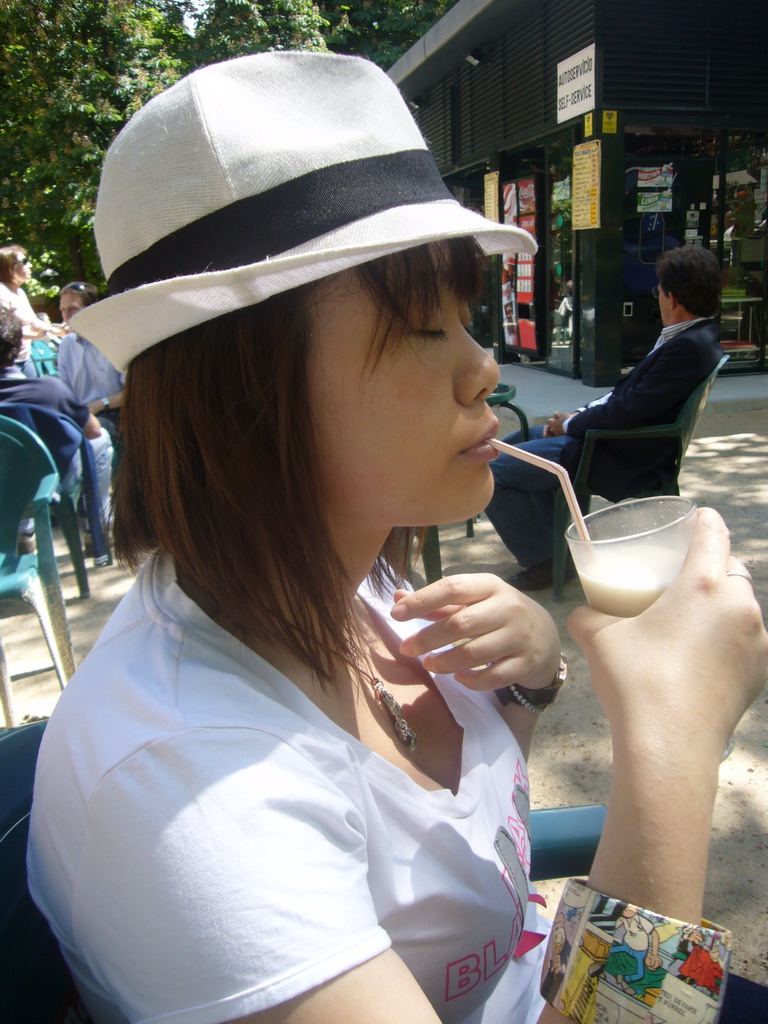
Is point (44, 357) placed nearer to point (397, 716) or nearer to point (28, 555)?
point (28, 555)

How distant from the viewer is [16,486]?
10.6ft

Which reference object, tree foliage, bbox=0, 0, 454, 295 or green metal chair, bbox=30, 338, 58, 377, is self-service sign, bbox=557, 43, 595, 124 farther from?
tree foliage, bbox=0, 0, 454, 295

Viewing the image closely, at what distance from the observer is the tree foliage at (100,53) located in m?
16.3

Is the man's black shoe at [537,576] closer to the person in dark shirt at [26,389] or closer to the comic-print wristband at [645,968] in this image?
the person in dark shirt at [26,389]

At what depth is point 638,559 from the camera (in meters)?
1.23

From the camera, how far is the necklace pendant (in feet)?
3.89

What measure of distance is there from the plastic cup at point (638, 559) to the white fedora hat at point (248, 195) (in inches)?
21.1

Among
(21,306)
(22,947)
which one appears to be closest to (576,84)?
(21,306)

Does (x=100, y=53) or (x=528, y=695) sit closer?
(x=528, y=695)

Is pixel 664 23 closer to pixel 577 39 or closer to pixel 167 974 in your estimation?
pixel 577 39

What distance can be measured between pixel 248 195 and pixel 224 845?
25.7 inches

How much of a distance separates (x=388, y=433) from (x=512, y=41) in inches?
407

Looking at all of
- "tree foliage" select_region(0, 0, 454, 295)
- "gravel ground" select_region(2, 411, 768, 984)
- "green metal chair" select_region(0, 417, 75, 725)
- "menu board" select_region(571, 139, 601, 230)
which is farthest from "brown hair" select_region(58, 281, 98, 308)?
"tree foliage" select_region(0, 0, 454, 295)

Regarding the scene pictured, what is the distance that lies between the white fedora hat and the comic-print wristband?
0.75 metres
